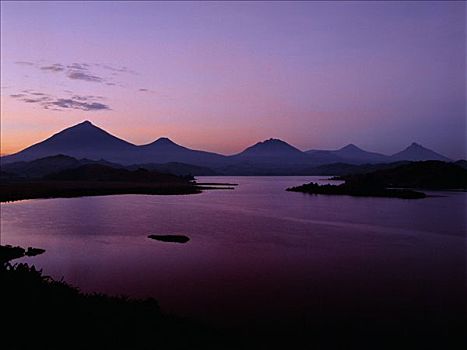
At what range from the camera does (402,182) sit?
96.8 m

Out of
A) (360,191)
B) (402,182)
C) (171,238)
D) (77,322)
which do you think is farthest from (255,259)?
(402,182)

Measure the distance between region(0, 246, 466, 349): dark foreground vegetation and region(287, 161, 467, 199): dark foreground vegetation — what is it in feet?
186

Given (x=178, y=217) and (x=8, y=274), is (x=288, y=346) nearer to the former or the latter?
(x=8, y=274)

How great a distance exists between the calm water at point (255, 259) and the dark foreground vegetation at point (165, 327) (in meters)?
0.93

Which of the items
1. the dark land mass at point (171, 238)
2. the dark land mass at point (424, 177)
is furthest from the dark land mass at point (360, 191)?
the dark land mass at point (171, 238)

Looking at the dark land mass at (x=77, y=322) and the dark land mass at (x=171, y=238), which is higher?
the dark land mass at (x=77, y=322)

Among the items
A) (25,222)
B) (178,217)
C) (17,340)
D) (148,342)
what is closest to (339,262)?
(148,342)

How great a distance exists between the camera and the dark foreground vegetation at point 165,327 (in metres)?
8.52

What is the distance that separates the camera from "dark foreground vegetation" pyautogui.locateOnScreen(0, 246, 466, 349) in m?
8.52

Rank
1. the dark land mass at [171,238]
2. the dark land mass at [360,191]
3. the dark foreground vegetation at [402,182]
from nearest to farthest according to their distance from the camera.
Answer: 1. the dark land mass at [171,238]
2. the dark land mass at [360,191]
3. the dark foreground vegetation at [402,182]

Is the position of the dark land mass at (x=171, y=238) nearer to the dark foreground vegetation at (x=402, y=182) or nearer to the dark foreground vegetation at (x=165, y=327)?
the dark foreground vegetation at (x=165, y=327)

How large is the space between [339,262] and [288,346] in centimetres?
1050

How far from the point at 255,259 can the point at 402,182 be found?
8531 centimetres

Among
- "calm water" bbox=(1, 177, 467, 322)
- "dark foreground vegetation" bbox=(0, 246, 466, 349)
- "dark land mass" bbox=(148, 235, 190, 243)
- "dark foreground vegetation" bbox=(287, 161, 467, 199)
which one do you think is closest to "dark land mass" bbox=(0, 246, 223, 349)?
"dark foreground vegetation" bbox=(0, 246, 466, 349)
